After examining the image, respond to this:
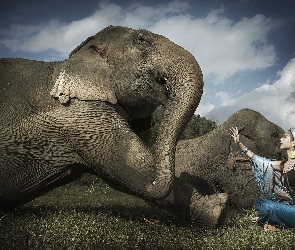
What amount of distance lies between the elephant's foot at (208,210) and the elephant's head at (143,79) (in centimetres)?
69

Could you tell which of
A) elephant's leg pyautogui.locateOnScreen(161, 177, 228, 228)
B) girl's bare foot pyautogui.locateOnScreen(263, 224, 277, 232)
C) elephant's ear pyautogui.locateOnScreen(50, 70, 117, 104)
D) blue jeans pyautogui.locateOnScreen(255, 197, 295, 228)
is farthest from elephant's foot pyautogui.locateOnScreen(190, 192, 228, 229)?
elephant's ear pyautogui.locateOnScreen(50, 70, 117, 104)

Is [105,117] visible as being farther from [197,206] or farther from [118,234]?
A: [197,206]

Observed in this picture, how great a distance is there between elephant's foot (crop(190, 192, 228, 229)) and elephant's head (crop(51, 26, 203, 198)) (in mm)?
685

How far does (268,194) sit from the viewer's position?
5609mm

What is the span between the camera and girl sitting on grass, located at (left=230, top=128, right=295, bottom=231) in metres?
5.16

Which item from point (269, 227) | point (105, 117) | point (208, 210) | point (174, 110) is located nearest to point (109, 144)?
point (105, 117)

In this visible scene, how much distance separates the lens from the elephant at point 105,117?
14.7 ft

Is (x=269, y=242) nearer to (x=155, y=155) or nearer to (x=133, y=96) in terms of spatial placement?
(x=155, y=155)

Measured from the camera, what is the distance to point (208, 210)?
4.79m

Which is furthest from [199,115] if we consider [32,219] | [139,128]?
[32,219]

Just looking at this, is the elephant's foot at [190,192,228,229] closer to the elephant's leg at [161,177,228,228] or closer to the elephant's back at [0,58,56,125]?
the elephant's leg at [161,177,228,228]

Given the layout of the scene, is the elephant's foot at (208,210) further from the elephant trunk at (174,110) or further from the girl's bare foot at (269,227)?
the girl's bare foot at (269,227)

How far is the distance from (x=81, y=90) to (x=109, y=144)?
74cm

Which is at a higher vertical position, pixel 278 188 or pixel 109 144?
pixel 109 144
